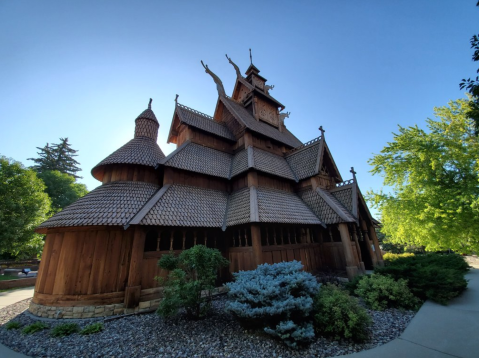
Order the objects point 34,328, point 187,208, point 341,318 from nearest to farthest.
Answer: point 341,318, point 34,328, point 187,208

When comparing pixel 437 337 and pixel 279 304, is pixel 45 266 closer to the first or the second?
pixel 279 304

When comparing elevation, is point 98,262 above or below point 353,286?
above

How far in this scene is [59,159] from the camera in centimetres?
3897

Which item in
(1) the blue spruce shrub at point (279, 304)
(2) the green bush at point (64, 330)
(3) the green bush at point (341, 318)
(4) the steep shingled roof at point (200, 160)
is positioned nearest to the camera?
(1) the blue spruce shrub at point (279, 304)

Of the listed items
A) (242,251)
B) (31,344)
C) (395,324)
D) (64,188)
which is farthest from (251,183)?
(64,188)

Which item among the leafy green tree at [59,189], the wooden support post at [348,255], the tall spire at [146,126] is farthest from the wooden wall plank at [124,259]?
the leafy green tree at [59,189]

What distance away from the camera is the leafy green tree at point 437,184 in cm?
1148

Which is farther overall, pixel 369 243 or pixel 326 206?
pixel 369 243

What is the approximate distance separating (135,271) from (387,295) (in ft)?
30.9

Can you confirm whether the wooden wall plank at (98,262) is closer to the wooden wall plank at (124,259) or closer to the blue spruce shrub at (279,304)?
the wooden wall plank at (124,259)

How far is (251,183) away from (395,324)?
26.8ft

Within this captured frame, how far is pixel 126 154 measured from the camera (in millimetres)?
10562

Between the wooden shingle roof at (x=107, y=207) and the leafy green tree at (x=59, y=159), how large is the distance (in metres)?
41.0

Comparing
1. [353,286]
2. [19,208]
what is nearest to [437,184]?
[353,286]
